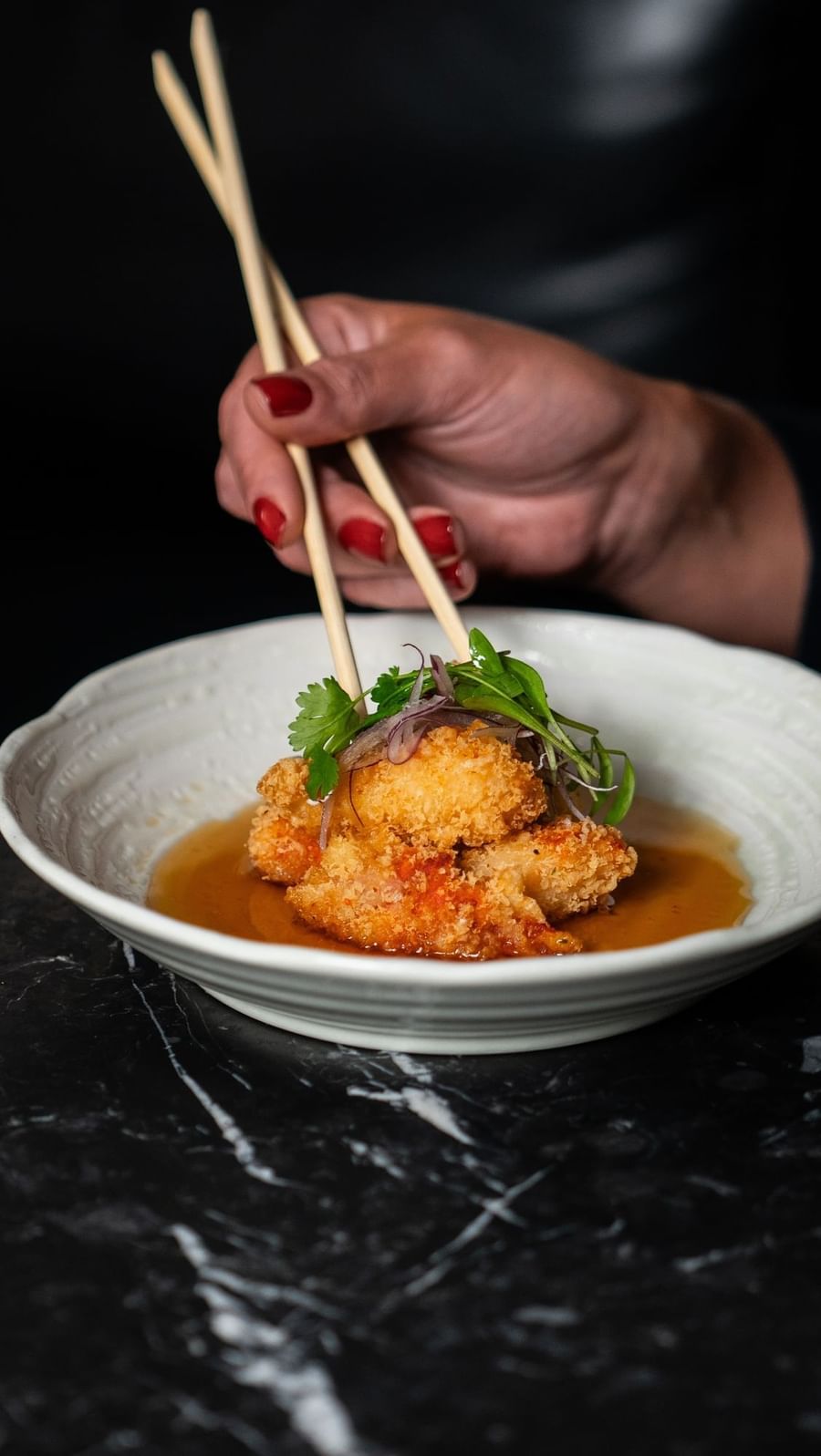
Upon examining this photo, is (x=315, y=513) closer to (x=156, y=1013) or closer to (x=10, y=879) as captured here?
(x=10, y=879)

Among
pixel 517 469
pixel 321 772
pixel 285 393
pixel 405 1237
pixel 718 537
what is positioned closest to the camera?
pixel 405 1237

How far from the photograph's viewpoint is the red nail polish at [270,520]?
184 cm

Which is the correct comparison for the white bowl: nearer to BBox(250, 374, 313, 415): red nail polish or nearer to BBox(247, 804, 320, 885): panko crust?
BBox(247, 804, 320, 885): panko crust

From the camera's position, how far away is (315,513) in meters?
1.82

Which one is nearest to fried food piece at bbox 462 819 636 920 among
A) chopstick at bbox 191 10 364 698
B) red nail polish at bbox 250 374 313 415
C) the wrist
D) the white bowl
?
the white bowl

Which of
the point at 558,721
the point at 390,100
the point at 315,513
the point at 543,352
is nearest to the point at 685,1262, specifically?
the point at 558,721

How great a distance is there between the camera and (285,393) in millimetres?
1824

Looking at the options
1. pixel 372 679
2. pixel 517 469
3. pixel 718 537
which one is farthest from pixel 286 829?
pixel 718 537

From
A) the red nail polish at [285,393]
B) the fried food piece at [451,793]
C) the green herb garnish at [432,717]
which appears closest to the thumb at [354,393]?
the red nail polish at [285,393]

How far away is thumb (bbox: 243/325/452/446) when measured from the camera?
1834 mm

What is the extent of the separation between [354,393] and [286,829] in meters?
0.71

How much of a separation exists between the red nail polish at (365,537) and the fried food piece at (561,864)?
62 cm

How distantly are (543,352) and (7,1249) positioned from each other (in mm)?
1546

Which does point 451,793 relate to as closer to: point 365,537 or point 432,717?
point 432,717
